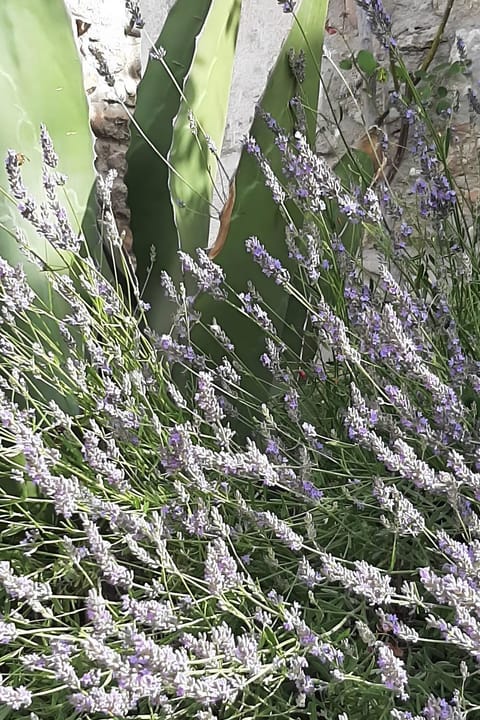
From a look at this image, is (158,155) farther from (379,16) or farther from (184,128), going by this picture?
(379,16)

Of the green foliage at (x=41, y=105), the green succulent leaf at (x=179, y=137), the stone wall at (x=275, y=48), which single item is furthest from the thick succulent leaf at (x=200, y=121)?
the stone wall at (x=275, y=48)

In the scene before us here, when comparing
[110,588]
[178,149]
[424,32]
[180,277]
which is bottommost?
[110,588]

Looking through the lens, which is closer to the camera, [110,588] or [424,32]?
[110,588]

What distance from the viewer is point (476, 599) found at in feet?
1.32

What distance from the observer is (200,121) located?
2.71 ft

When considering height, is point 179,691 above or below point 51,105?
below

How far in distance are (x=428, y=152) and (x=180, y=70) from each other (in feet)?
1.29

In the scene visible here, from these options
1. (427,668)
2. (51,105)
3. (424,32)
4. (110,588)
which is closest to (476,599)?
(427,668)

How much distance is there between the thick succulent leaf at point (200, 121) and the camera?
0.79 m

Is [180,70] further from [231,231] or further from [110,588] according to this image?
[110,588]

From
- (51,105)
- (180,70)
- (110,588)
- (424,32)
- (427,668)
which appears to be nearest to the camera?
(427,668)

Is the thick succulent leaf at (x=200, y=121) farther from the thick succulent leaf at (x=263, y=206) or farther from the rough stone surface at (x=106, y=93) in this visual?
the rough stone surface at (x=106, y=93)

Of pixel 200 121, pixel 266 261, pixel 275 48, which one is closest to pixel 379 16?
pixel 200 121

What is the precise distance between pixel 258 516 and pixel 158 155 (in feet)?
1.72
